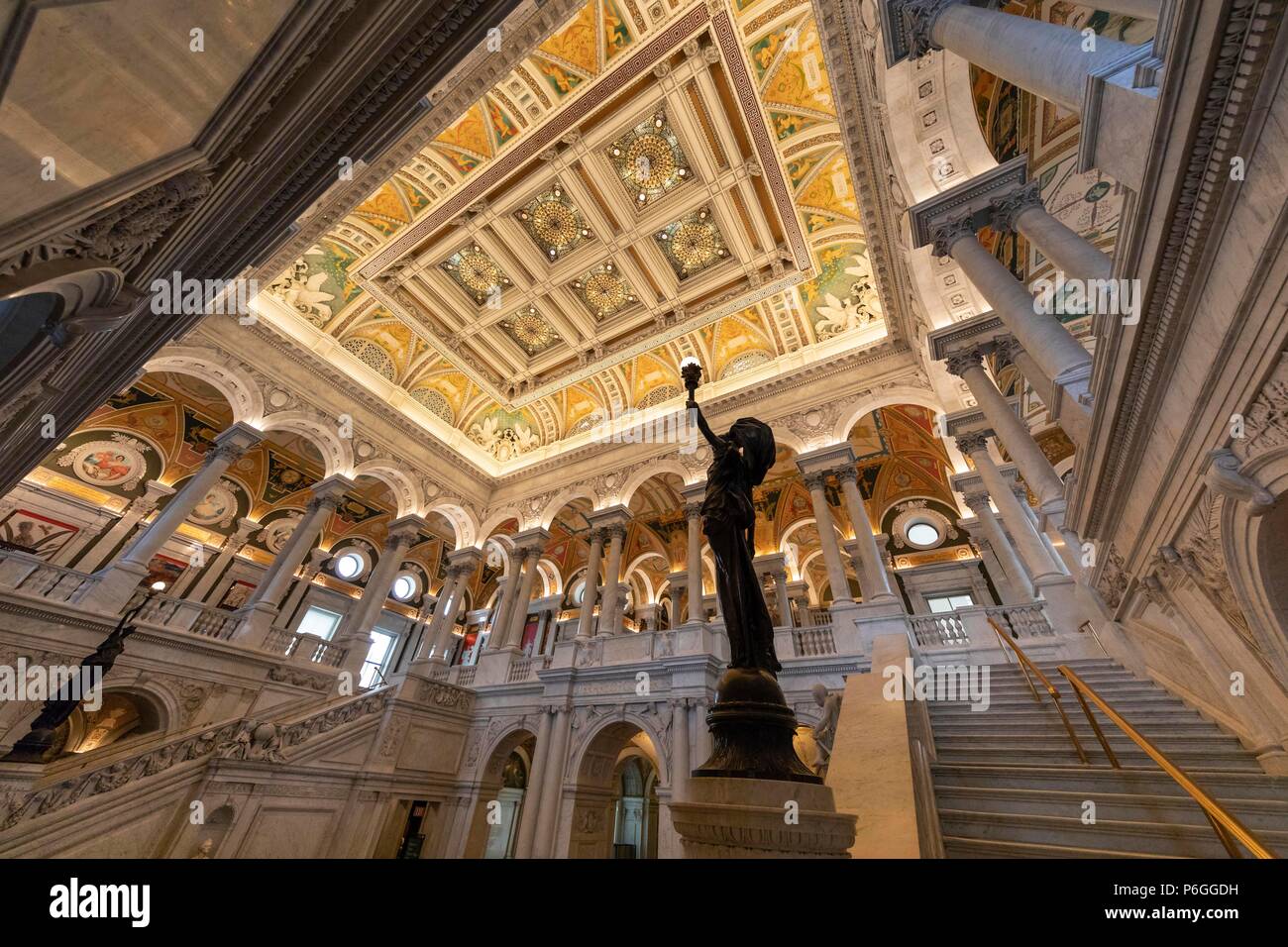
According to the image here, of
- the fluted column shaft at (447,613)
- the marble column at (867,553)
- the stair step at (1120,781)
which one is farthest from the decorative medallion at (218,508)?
the stair step at (1120,781)

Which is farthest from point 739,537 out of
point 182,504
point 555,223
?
point 182,504

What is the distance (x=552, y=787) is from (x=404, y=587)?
13.7 m

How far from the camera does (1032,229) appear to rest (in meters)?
5.47

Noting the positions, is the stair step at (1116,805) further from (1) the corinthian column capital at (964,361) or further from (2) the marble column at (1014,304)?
(1) the corinthian column capital at (964,361)

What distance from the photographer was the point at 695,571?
11.4 meters

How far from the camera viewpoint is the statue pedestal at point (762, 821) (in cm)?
200

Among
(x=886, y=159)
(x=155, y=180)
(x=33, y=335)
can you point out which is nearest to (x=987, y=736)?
(x=155, y=180)

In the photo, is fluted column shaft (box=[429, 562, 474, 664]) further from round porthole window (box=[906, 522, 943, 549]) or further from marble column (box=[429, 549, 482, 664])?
round porthole window (box=[906, 522, 943, 549])

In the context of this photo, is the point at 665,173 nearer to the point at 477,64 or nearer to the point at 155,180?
the point at 477,64

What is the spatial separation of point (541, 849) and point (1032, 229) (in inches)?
477

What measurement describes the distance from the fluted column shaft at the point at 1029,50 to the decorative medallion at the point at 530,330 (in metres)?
11.4

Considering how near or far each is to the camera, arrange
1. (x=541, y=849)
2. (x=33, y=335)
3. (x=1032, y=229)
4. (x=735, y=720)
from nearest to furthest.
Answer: (x=735, y=720) → (x=33, y=335) → (x=1032, y=229) → (x=541, y=849)

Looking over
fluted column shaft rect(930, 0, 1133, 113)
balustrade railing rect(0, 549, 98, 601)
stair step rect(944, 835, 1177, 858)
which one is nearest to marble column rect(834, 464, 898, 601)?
stair step rect(944, 835, 1177, 858)

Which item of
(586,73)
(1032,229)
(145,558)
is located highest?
(586,73)
